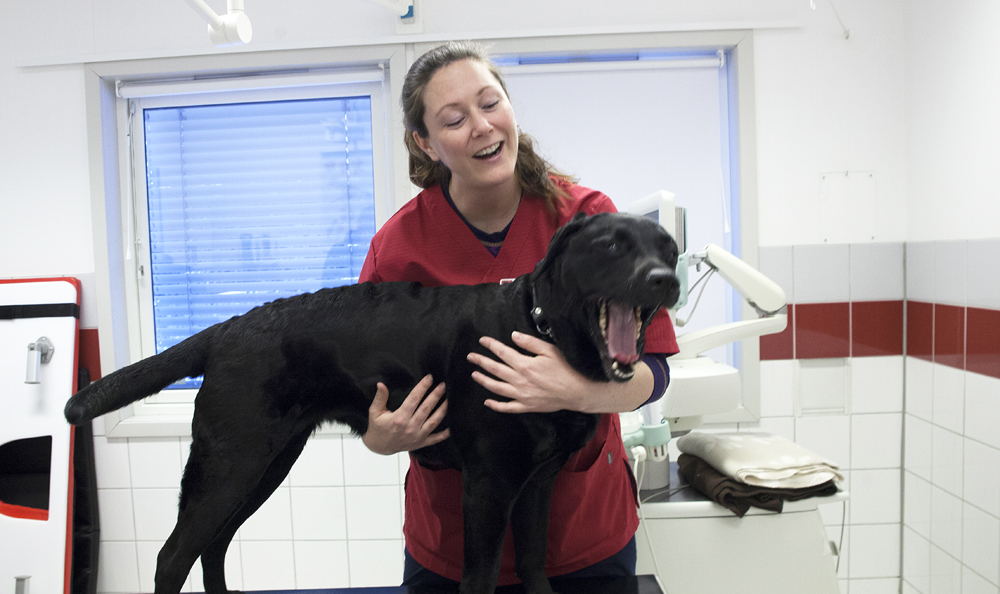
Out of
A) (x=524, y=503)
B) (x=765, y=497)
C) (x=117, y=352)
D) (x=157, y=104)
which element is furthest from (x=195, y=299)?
(x=765, y=497)

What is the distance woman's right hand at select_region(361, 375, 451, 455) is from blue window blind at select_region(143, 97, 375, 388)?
5.87 feet

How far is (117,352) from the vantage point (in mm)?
2529

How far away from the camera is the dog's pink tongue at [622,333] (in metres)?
0.80

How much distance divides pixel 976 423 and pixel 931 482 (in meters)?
0.40

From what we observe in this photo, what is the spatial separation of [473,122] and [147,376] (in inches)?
29.0

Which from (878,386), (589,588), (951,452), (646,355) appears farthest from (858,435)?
(646,355)

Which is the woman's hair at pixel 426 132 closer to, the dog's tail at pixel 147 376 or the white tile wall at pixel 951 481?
the dog's tail at pixel 147 376

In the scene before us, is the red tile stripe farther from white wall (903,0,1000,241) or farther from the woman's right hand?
the woman's right hand

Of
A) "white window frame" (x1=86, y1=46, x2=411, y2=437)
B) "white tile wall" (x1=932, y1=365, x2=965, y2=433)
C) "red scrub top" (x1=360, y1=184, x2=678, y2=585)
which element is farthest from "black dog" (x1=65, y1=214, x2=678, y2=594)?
"white tile wall" (x1=932, y1=365, x2=965, y2=433)

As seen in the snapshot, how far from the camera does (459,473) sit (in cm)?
123

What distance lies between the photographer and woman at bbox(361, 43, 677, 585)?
94cm

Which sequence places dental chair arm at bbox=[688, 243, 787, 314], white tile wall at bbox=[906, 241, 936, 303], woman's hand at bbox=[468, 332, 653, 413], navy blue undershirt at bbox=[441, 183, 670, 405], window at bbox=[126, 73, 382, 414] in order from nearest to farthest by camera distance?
woman's hand at bbox=[468, 332, 653, 413] < navy blue undershirt at bbox=[441, 183, 670, 405] < dental chair arm at bbox=[688, 243, 787, 314] < white tile wall at bbox=[906, 241, 936, 303] < window at bbox=[126, 73, 382, 414]

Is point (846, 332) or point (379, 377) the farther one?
point (846, 332)

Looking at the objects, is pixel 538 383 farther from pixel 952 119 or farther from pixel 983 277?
pixel 952 119
